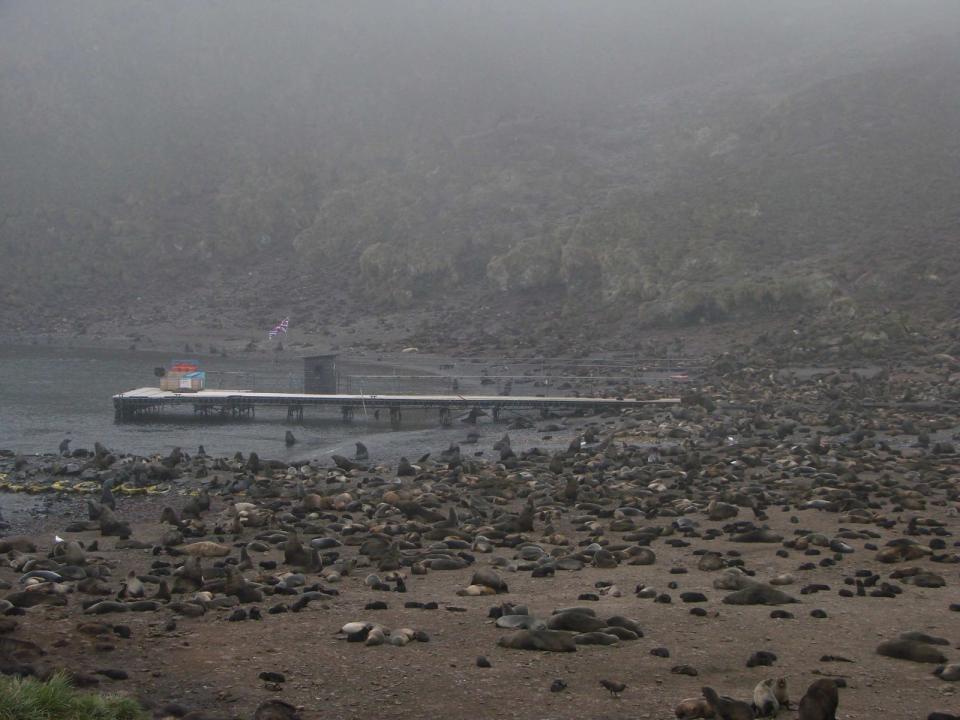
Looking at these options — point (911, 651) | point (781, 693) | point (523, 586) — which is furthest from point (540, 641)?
point (523, 586)

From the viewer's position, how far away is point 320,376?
56.6 m

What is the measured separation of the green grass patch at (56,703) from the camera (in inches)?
362

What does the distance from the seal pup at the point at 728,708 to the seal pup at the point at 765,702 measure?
107 mm

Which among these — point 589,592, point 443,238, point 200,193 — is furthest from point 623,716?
point 200,193

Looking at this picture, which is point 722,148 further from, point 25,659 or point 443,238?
point 25,659

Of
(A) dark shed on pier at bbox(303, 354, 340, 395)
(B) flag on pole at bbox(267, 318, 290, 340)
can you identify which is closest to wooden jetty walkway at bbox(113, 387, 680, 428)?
(A) dark shed on pier at bbox(303, 354, 340, 395)

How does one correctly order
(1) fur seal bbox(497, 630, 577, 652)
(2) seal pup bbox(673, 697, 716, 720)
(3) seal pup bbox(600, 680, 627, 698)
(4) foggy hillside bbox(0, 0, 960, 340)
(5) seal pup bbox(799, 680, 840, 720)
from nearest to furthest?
(5) seal pup bbox(799, 680, 840, 720) → (2) seal pup bbox(673, 697, 716, 720) → (3) seal pup bbox(600, 680, 627, 698) → (1) fur seal bbox(497, 630, 577, 652) → (4) foggy hillside bbox(0, 0, 960, 340)

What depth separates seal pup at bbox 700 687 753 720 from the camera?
9.92 metres

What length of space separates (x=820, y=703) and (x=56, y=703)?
663 cm

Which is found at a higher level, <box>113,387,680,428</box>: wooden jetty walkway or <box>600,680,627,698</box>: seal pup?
<box>600,680,627,698</box>: seal pup

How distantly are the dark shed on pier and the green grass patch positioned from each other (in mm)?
46005

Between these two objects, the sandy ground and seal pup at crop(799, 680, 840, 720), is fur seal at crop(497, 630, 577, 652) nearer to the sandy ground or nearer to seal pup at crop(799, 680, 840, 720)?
the sandy ground

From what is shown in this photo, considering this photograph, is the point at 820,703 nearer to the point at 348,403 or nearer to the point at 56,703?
the point at 56,703

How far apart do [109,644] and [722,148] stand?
10167 cm
